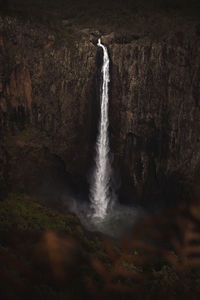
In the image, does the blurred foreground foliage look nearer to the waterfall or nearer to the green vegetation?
the green vegetation

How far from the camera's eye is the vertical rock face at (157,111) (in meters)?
15.1

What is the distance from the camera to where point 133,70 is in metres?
16.0

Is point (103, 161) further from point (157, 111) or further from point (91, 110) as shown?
point (157, 111)

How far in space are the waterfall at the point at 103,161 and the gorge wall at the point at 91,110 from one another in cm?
49

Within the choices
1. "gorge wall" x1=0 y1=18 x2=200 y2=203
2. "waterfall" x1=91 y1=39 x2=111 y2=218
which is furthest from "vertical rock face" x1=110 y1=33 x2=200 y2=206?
"waterfall" x1=91 y1=39 x2=111 y2=218

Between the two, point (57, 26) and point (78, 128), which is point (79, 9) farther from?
point (78, 128)

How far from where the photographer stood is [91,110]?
17359 millimetres

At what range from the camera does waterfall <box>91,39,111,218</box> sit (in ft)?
54.3

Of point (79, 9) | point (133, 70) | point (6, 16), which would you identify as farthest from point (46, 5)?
point (133, 70)

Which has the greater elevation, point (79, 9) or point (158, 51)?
point (79, 9)

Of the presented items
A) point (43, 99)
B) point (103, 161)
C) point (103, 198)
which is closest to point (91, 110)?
point (43, 99)

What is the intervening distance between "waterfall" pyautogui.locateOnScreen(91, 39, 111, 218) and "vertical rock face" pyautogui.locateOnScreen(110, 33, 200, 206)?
0.53 m

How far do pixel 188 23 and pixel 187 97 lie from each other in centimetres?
741

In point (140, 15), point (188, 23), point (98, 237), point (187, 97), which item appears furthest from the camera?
point (140, 15)
